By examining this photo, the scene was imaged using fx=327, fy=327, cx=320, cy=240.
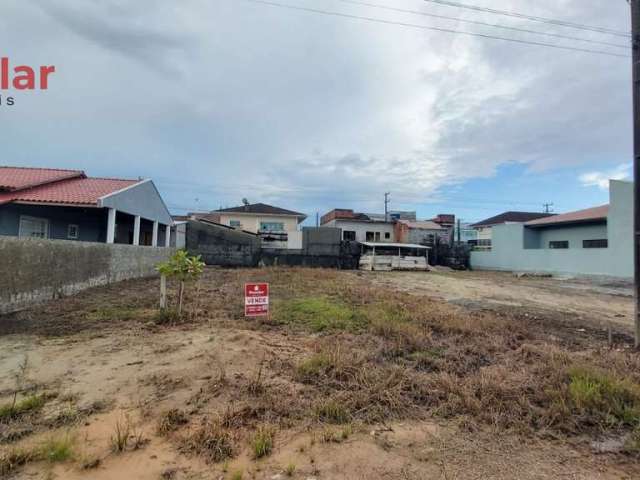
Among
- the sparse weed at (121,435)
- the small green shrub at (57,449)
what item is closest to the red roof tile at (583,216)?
the sparse weed at (121,435)

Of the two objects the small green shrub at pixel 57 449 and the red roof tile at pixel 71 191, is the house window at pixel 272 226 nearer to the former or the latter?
the red roof tile at pixel 71 191

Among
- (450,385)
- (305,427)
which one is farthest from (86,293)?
(450,385)

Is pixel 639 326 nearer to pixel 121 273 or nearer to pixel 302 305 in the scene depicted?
pixel 302 305

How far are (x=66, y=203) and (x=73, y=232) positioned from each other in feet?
8.16

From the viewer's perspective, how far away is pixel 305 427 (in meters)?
2.45

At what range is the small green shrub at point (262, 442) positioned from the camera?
2.12 metres

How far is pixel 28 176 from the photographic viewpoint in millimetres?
12750

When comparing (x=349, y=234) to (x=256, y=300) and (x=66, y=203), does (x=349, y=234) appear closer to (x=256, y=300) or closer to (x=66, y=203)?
(x=66, y=203)

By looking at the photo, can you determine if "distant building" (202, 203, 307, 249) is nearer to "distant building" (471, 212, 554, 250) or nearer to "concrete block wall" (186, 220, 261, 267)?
"concrete block wall" (186, 220, 261, 267)

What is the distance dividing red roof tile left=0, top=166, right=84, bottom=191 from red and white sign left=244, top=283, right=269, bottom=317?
35.5ft

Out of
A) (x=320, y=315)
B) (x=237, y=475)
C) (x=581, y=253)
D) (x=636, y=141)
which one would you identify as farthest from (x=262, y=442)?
(x=581, y=253)

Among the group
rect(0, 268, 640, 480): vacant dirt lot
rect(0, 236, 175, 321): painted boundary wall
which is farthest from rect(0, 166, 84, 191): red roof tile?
rect(0, 268, 640, 480): vacant dirt lot

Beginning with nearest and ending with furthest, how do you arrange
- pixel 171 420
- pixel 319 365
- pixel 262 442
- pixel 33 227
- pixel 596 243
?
pixel 262 442
pixel 171 420
pixel 319 365
pixel 33 227
pixel 596 243

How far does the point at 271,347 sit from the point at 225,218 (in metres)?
28.7
